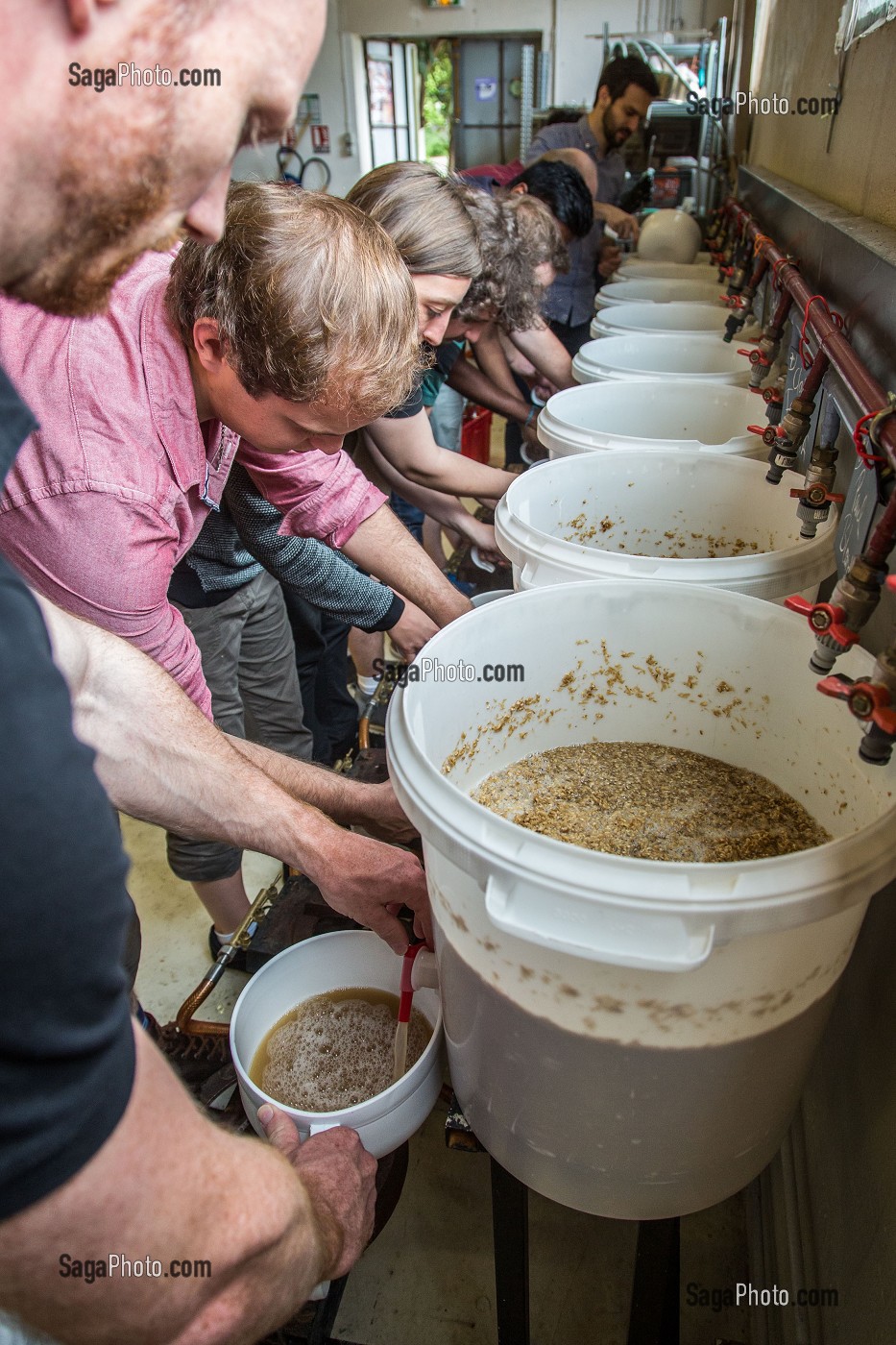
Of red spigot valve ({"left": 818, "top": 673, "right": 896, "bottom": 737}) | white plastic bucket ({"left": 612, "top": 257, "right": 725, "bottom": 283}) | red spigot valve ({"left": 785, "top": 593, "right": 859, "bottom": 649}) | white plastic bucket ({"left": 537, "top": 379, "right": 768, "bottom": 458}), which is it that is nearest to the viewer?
red spigot valve ({"left": 818, "top": 673, "right": 896, "bottom": 737})

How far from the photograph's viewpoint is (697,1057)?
0.67 meters

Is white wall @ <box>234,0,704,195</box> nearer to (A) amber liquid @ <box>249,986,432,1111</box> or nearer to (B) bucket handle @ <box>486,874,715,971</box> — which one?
(A) amber liquid @ <box>249,986,432,1111</box>

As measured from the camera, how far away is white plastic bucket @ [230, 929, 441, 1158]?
3.00 ft

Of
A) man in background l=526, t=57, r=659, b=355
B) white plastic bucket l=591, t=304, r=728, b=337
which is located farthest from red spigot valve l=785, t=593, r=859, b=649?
man in background l=526, t=57, r=659, b=355

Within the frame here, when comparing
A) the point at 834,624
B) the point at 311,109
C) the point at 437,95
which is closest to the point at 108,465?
the point at 834,624

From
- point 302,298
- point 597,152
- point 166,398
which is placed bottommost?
point 166,398

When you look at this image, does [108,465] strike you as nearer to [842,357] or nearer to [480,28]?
[842,357]

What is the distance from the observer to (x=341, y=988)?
1220mm

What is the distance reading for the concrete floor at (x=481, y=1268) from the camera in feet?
4.15

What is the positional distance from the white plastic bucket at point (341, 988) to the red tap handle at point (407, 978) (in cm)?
4

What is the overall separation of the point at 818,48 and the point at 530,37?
20.8ft

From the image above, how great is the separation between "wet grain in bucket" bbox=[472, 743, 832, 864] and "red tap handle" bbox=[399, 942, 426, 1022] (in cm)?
19

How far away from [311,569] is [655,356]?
0.93 meters

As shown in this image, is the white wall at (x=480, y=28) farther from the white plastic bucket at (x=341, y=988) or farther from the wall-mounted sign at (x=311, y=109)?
the white plastic bucket at (x=341, y=988)
